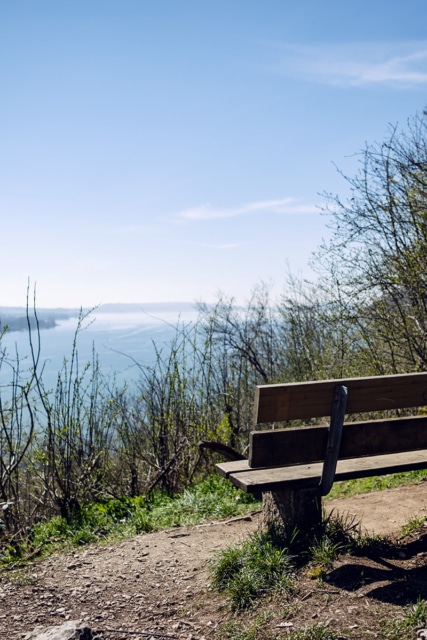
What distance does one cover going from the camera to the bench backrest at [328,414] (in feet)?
13.0

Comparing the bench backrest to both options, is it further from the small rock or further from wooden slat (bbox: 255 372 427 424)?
the small rock

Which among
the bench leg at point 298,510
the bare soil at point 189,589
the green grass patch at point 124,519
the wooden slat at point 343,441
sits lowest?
the green grass patch at point 124,519

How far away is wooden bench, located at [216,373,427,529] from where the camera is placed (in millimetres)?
3988

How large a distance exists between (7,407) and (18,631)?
3478 millimetres

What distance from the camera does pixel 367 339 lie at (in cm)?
1035

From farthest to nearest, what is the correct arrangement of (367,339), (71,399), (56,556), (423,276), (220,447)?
(367,339)
(423,276)
(71,399)
(220,447)
(56,556)

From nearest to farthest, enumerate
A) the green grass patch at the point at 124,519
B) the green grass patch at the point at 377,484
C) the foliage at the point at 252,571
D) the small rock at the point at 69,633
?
the small rock at the point at 69,633 → the foliage at the point at 252,571 → the green grass patch at the point at 124,519 → the green grass patch at the point at 377,484

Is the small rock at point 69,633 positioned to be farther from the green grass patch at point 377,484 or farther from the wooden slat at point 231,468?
the green grass patch at point 377,484

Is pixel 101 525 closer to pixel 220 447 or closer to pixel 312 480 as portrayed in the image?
pixel 220 447

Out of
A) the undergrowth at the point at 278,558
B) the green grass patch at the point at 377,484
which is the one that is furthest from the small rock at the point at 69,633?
the green grass patch at the point at 377,484

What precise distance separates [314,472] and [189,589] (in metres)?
1.14

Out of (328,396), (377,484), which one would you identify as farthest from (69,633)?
(377,484)

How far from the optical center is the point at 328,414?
161 inches

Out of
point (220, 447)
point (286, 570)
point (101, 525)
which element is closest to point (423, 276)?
point (220, 447)
